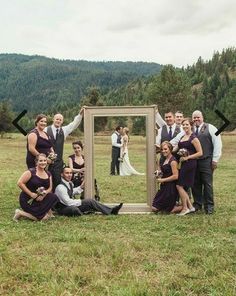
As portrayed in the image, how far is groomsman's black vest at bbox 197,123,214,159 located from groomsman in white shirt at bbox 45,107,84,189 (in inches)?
100

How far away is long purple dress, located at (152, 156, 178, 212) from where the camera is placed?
10641 mm

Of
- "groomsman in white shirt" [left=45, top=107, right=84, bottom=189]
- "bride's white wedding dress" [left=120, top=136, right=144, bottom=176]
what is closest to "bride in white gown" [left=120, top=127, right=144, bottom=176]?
"bride's white wedding dress" [left=120, top=136, right=144, bottom=176]

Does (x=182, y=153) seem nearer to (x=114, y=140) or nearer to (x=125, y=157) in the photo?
(x=114, y=140)

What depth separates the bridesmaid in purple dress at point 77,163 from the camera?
448 inches

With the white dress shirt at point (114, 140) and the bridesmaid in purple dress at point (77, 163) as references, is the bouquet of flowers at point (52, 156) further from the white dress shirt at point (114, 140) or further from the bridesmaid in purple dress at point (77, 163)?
the white dress shirt at point (114, 140)

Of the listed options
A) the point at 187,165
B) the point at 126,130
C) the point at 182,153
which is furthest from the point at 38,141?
the point at 187,165

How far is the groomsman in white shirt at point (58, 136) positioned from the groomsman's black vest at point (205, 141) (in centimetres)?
254

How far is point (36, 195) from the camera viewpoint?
9.63 m

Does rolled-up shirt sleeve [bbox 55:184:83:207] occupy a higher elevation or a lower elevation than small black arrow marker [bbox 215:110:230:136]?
lower

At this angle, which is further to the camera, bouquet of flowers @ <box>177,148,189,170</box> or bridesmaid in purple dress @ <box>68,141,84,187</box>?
bridesmaid in purple dress @ <box>68,141,84,187</box>

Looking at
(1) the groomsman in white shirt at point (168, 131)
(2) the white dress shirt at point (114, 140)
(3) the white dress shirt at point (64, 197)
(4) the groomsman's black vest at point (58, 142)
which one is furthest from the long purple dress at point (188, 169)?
(4) the groomsman's black vest at point (58, 142)

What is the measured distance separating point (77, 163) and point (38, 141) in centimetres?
137

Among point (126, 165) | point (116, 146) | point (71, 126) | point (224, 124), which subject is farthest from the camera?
point (126, 165)

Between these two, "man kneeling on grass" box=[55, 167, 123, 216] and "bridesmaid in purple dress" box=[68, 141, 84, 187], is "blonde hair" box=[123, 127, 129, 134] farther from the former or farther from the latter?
"man kneeling on grass" box=[55, 167, 123, 216]
